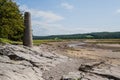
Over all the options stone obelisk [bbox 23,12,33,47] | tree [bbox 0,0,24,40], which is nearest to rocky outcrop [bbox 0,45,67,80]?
stone obelisk [bbox 23,12,33,47]

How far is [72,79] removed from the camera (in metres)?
18.7

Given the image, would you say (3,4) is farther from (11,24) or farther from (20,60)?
(20,60)

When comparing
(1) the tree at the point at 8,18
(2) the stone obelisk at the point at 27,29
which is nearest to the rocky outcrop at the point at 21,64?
(2) the stone obelisk at the point at 27,29

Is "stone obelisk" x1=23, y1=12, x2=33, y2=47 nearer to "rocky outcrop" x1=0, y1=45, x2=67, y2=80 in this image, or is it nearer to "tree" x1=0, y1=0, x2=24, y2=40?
"tree" x1=0, y1=0, x2=24, y2=40

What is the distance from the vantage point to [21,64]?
21703 mm

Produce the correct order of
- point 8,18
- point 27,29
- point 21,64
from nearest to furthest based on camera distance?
1. point 21,64
2. point 27,29
3. point 8,18

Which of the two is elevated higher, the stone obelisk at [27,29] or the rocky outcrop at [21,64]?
the stone obelisk at [27,29]

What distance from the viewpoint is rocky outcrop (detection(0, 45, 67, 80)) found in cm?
1770

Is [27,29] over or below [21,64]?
over

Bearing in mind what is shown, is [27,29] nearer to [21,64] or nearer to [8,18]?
[8,18]

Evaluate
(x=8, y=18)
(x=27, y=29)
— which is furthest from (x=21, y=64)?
(x=8, y=18)

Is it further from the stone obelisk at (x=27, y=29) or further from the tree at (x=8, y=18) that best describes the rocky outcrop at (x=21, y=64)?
the tree at (x=8, y=18)

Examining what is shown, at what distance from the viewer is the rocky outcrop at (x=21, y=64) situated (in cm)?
1770

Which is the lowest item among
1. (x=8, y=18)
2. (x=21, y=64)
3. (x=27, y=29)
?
(x=21, y=64)
